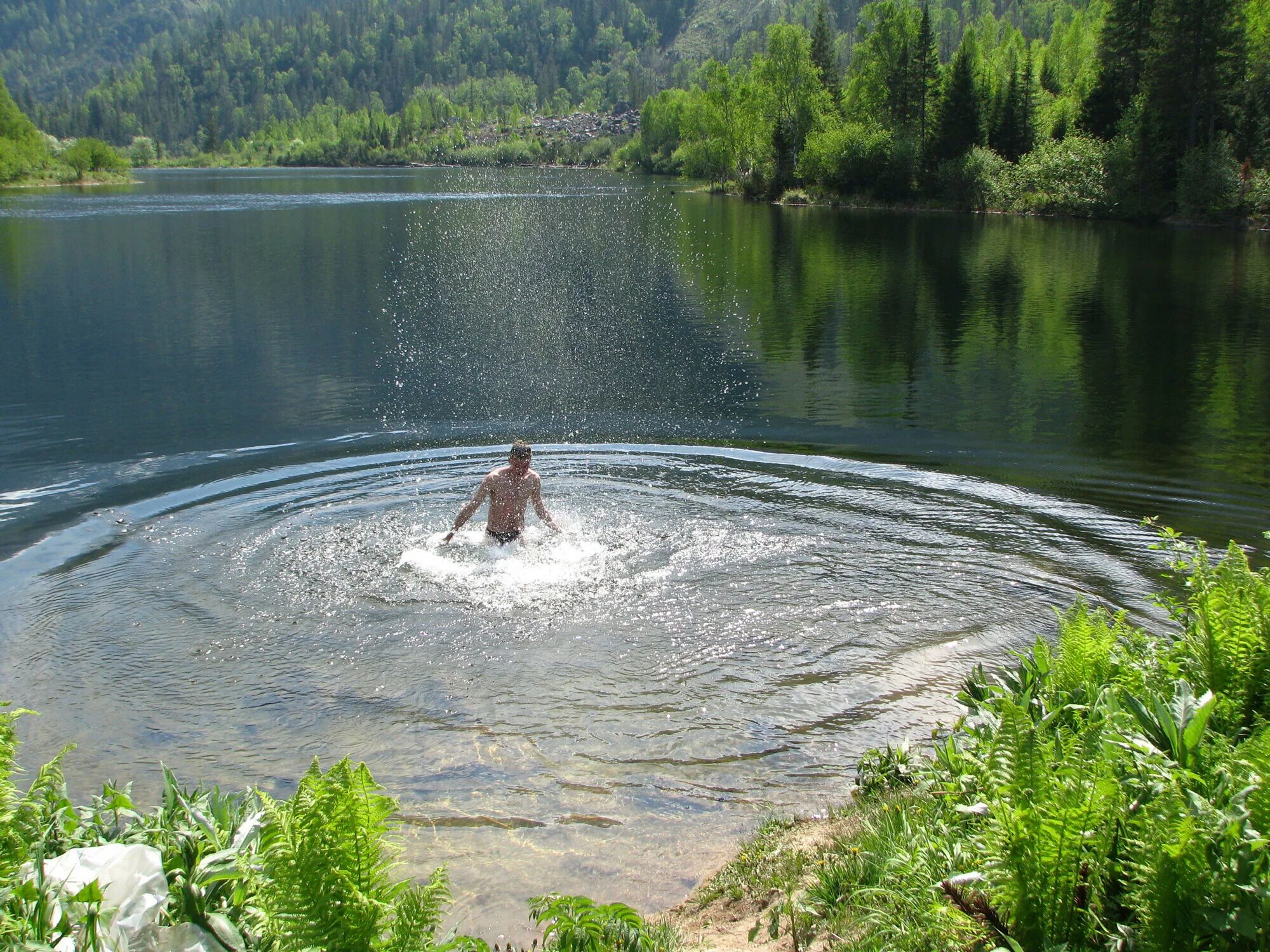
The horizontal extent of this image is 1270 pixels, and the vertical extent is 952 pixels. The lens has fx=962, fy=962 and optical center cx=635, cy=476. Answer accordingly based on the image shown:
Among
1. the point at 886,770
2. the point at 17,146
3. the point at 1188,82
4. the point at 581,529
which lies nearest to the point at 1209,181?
the point at 1188,82

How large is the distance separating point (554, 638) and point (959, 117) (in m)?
82.7

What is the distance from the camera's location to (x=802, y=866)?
20.2ft

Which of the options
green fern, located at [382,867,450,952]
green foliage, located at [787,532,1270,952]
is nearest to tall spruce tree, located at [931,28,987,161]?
green foliage, located at [787,532,1270,952]

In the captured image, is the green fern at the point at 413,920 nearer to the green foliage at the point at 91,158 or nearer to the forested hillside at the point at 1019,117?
the forested hillside at the point at 1019,117

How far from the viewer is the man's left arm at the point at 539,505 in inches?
525

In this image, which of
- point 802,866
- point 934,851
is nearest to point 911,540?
point 802,866

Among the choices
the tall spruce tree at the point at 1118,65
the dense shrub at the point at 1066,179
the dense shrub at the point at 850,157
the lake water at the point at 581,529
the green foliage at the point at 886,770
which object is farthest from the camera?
the dense shrub at the point at 850,157

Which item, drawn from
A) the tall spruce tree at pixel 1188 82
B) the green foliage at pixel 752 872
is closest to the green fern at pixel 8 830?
the green foliage at pixel 752 872

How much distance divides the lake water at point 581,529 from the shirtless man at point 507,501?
37 cm

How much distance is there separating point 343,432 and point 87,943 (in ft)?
53.0

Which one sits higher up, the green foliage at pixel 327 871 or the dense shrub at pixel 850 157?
the dense shrub at pixel 850 157

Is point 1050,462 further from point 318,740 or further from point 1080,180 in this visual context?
point 1080,180

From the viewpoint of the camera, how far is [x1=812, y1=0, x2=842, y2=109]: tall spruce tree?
108 metres

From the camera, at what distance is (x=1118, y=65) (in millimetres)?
77438
